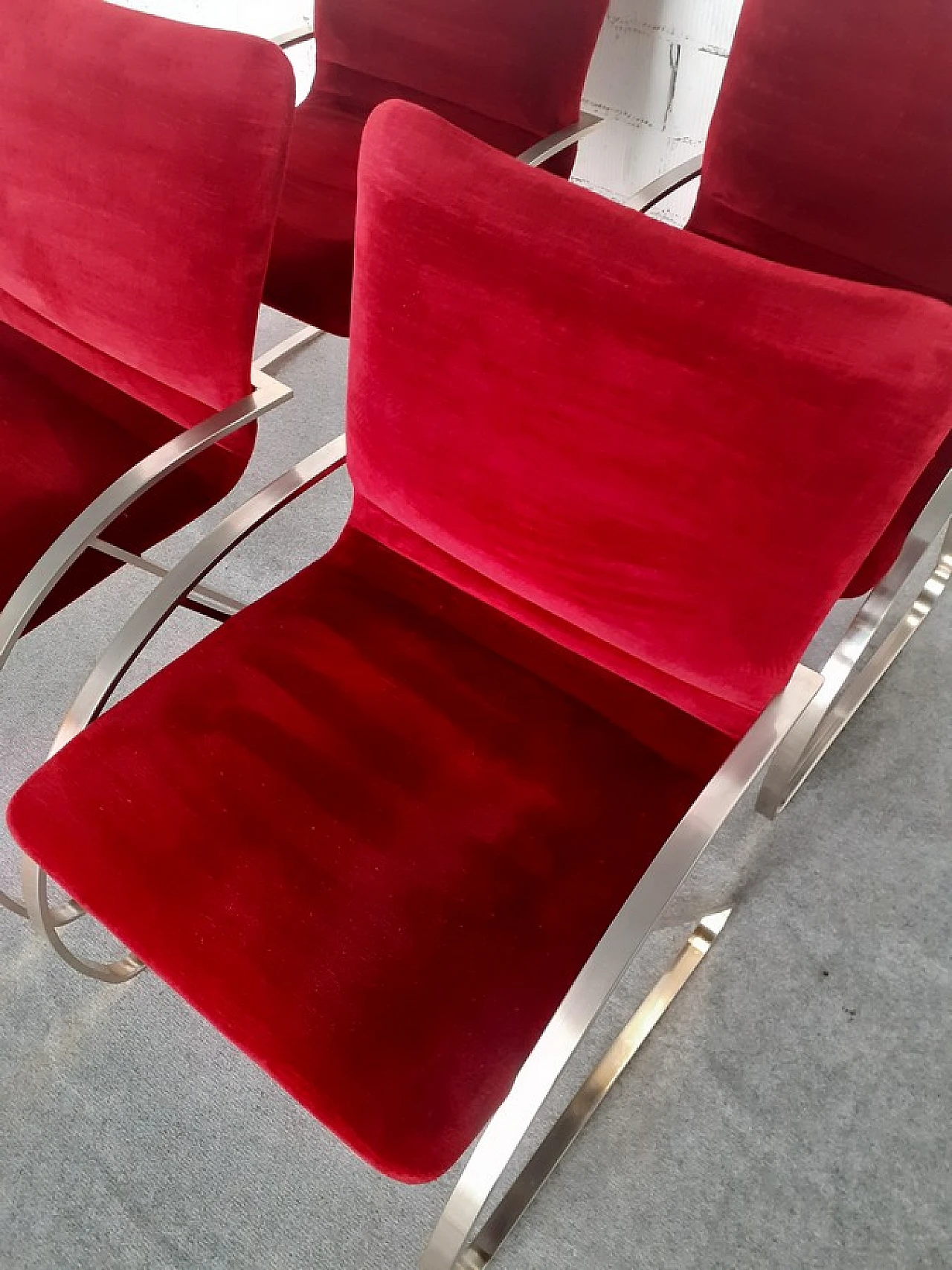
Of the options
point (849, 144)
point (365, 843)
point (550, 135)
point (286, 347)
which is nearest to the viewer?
point (365, 843)

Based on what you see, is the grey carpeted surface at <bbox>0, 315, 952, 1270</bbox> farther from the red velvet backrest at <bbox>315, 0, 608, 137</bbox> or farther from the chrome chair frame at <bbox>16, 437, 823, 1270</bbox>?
the red velvet backrest at <bbox>315, 0, 608, 137</bbox>

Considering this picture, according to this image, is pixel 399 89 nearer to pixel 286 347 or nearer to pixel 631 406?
pixel 286 347

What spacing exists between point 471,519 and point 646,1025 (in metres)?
0.64

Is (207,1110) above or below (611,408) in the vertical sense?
below

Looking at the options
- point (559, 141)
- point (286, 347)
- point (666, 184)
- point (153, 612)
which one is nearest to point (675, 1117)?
point (153, 612)

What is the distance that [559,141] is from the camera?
150 centimetres

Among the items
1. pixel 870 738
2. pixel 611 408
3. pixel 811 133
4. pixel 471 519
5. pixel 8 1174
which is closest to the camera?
pixel 611 408

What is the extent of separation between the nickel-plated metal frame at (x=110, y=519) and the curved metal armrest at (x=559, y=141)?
0.59 metres

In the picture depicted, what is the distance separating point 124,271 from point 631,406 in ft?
2.20

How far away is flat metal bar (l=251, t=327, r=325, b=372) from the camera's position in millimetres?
1903

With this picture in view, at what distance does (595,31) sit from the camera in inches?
55.8

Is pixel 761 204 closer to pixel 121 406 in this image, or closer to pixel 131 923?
pixel 121 406

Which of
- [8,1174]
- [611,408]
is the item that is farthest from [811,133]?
[8,1174]

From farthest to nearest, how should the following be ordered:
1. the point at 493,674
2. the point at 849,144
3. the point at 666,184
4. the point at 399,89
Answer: the point at 399,89 < the point at 666,184 < the point at 849,144 < the point at 493,674
